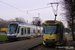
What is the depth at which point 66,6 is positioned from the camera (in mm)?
19047

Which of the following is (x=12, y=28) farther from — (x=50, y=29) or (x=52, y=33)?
(x=52, y=33)

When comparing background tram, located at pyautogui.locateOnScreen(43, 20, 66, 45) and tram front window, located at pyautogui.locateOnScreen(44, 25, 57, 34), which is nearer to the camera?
background tram, located at pyautogui.locateOnScreen(43, 20, 66, 45)

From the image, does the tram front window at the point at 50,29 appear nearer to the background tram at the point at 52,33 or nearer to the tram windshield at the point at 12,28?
the background tram at the point at 52,33

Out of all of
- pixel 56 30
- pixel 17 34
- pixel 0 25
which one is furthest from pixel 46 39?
pixel 0 25

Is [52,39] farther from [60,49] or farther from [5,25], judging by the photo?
[5,25]

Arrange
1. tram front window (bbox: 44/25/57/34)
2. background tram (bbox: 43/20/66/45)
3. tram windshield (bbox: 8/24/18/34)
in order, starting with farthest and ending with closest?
tram windshield (bbox: 8/24/18/34) < tram front window (bbox: 44/25/57/34) < background tram (bbox: 43/20/66/45)

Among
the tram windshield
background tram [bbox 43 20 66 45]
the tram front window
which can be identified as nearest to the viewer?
background tram [bbox 43 20 66 45]

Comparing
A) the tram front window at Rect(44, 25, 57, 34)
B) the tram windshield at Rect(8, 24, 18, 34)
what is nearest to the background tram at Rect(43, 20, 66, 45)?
the tram front window at Rect(44, 25, 57, 34)

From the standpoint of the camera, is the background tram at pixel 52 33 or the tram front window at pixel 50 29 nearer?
the background tram at pixel 52 33

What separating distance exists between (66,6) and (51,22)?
202 inches

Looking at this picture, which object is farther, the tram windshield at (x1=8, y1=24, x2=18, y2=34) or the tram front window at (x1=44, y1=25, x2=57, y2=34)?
the tram windshield at (x1=8, y1=24, x2=18, y2=34)

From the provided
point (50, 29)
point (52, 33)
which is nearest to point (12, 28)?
point (50, 29)

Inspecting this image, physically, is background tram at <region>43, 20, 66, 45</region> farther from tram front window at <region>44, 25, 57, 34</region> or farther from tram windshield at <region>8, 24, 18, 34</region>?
tram windshield at <region>8, 24, 18, 34</region>

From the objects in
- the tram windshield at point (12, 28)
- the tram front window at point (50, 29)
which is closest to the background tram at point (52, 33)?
the tram front window at point (50, 29)
